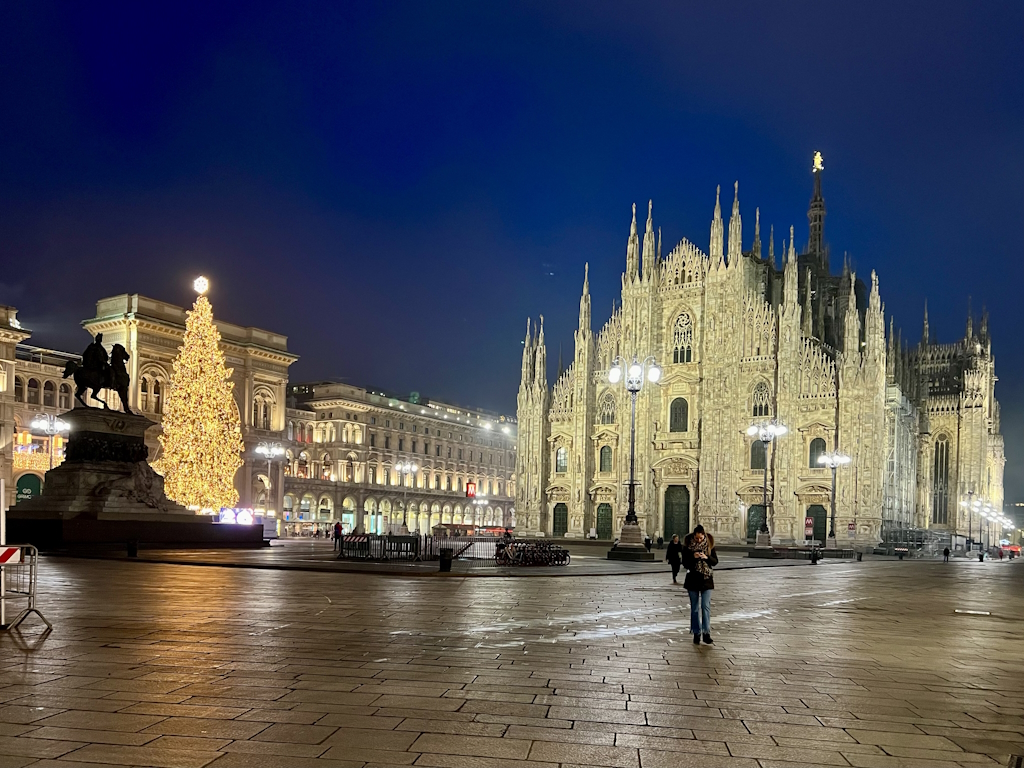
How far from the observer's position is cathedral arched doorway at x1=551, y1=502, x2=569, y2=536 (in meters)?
69.8

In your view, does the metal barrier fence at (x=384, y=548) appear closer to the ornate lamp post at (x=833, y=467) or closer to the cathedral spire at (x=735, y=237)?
the ornate lamp post at (x=833, y=467)

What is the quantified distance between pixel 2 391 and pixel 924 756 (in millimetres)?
65618

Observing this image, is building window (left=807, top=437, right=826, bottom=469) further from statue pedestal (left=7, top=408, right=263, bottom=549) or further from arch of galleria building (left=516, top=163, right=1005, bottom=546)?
statue pedestal (left=7, top=408, right=263, bottom=549)

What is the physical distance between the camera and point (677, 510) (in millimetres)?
65750

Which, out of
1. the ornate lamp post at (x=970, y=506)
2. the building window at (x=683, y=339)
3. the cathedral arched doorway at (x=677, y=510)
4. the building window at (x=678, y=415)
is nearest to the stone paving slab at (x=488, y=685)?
the cathedral arched doorway at (x=677, y=510)

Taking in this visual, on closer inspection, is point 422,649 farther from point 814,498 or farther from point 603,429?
point 603,429

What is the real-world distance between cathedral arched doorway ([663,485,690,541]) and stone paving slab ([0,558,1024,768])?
48962 mm

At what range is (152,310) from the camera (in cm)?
6700

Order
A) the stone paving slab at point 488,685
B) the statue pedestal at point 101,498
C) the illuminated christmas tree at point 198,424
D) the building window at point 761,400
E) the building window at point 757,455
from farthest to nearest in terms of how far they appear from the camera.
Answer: the building window at point 761,400
the building window at point 757,455
the illuminated christmas tree at point 198,424
the statue pedestal at point 101,498
the stone paving slab at point 488,685

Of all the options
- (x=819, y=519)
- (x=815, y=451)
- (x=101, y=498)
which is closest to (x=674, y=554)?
(x=101, y=498)

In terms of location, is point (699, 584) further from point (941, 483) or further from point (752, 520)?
point (941, 483)

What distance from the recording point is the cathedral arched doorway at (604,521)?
223ft

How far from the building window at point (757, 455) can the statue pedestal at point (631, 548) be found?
28.2 meters

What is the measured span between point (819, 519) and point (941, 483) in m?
36.4
